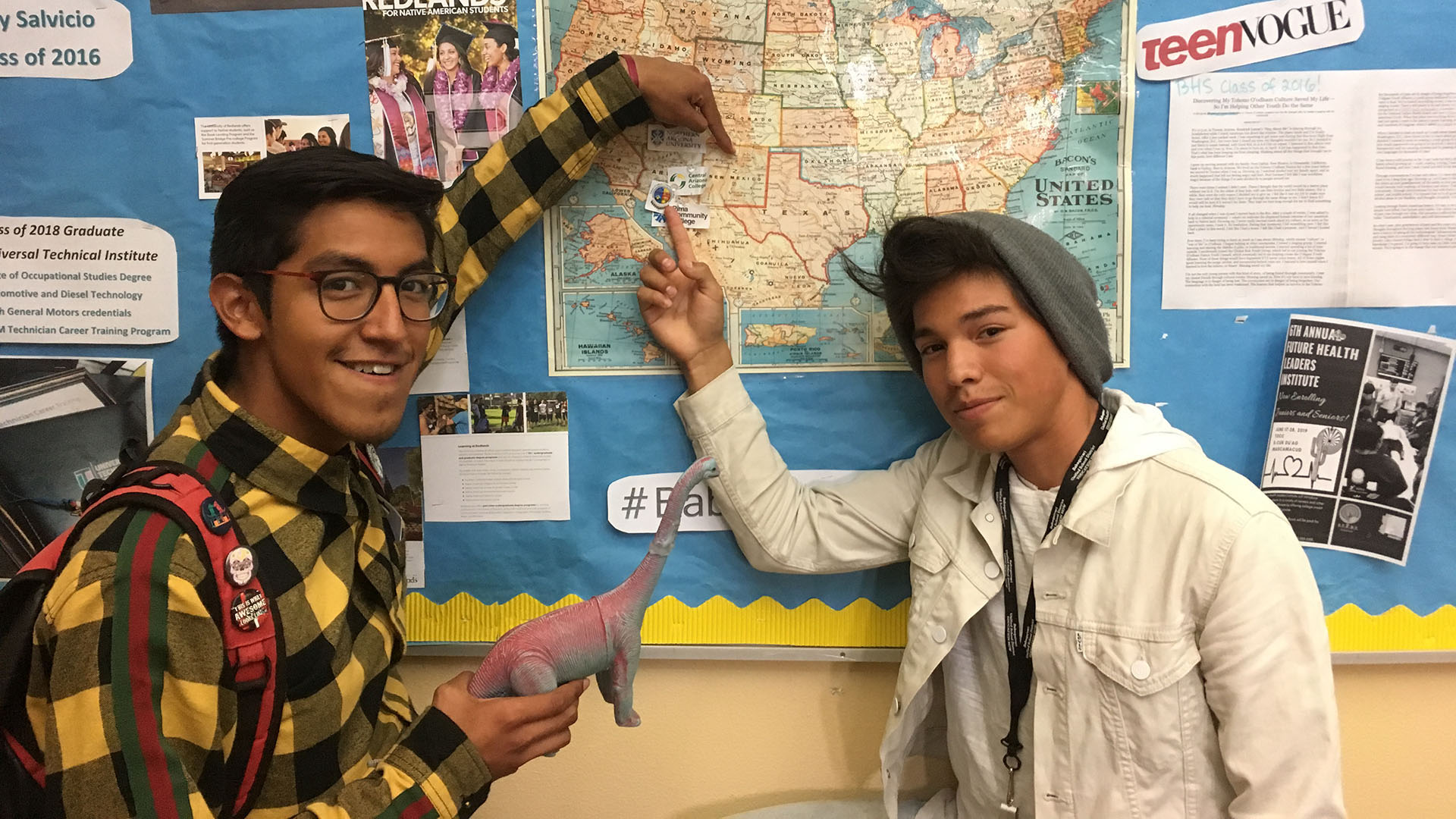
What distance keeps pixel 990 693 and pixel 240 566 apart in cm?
95

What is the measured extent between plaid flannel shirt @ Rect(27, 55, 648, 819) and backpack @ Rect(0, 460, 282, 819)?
12 mm

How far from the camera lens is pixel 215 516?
74cm

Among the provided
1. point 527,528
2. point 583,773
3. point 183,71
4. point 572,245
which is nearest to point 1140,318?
point 572,245

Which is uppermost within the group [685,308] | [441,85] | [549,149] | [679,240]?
[441,85]

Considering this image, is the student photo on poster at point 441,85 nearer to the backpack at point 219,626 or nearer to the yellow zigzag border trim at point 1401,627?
the backpack at point 219,626

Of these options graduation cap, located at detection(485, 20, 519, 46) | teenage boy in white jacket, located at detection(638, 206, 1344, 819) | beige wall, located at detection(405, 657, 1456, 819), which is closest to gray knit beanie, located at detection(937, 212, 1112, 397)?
teenage boy in white jacket, located at detection(638, 206, 1344, 819)

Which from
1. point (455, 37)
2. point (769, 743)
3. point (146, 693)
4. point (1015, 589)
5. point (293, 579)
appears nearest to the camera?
point (146, 693)

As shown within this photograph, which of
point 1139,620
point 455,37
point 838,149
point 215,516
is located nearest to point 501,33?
point 455,37

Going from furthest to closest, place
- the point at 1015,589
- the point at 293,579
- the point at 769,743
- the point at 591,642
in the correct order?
1. the point at 769,743
2. the point at 1015,589
3. the point at 591,642
4. the point at 293,579

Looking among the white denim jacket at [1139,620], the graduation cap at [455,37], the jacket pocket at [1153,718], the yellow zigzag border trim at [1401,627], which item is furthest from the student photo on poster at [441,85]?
the yellow zigzag border trim at [1401,627]

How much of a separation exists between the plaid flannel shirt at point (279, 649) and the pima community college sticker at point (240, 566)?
0.02m

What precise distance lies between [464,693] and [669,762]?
524 millimetres

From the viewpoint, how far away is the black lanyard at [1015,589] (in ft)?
3.29

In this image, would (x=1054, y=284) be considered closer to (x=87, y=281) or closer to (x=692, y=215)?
(x=692, y=215)
